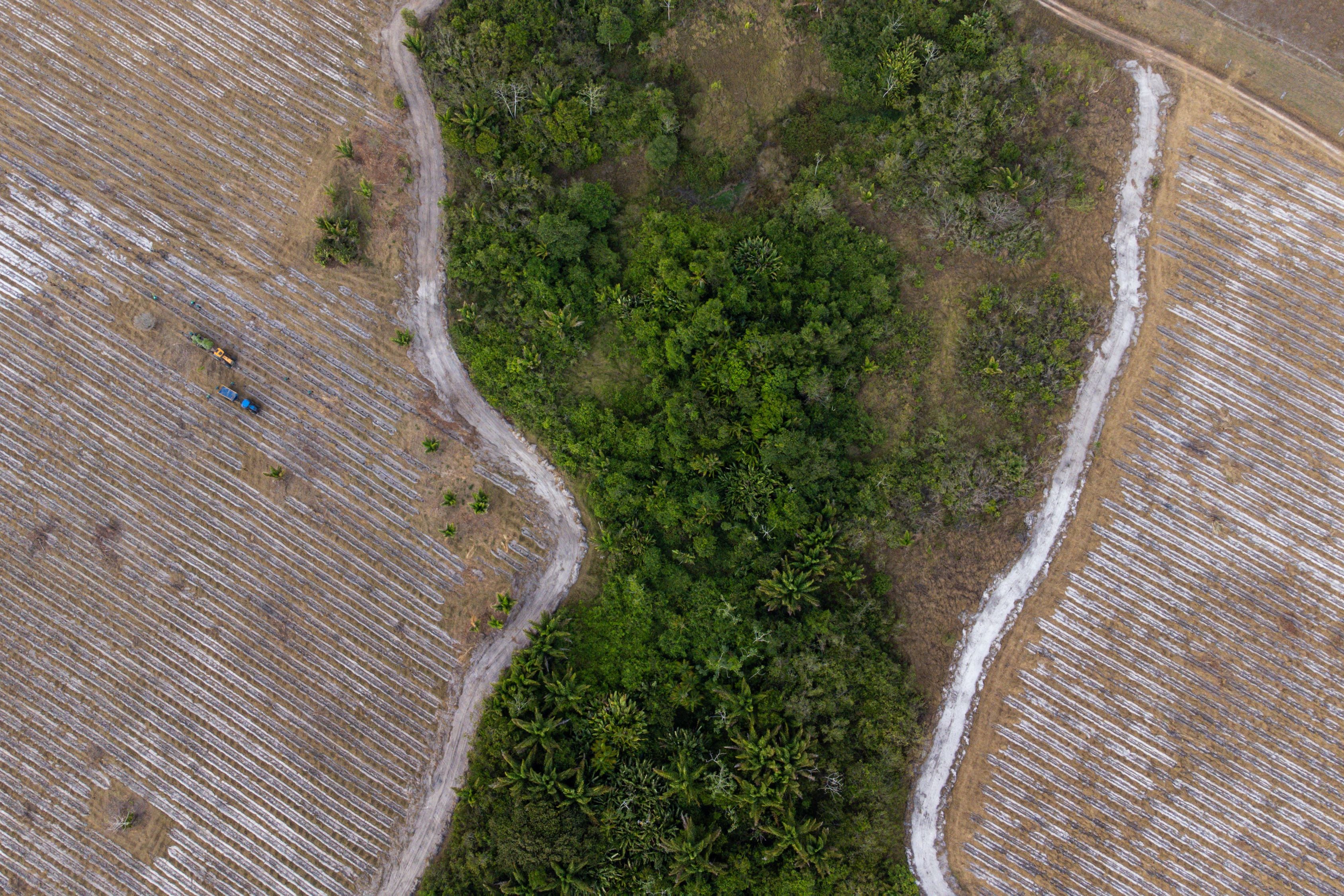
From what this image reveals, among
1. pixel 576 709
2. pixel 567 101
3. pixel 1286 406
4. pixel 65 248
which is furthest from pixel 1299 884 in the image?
pixel 65 248

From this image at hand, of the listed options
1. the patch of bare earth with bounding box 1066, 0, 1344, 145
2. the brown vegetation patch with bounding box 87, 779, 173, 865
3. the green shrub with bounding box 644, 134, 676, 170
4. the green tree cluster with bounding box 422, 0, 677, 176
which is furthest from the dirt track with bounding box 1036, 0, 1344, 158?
the brown vegetation patch with bounding box 87, 779, 173, 865

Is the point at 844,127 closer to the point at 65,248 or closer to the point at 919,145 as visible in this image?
the point at 919,145

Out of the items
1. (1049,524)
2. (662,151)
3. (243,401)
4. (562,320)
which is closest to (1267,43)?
(1049,524)

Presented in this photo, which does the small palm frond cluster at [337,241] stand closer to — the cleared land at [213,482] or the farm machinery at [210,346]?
the cleared land at [213,482]

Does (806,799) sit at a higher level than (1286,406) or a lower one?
lower

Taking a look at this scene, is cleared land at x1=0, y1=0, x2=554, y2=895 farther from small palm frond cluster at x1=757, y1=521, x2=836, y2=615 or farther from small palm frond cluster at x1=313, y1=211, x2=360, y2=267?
small palm frond cluster at x1=757, y1=521, x2=836, y2=615

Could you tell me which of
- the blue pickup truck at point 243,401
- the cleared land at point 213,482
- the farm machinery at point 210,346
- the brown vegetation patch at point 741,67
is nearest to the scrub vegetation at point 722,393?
the brown vegetation patch at point 741,67
